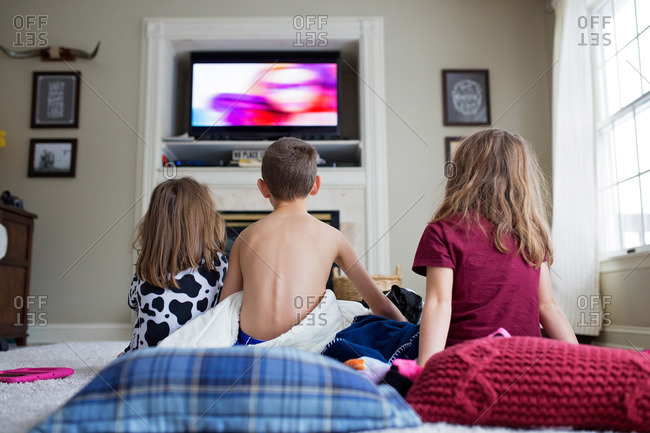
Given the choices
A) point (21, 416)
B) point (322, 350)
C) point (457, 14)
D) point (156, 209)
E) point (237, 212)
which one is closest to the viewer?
point (21, 416)

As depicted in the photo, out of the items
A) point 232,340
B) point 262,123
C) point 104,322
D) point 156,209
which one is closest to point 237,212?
point 262,123

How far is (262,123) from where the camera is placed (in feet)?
12.6

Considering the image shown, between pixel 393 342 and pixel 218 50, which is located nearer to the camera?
pixel 393 342

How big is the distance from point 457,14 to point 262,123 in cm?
154

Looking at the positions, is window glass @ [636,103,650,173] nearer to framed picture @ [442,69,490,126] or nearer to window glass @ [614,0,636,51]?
window glass @ [614,0,636,51]

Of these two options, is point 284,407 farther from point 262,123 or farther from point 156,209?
point 262,123

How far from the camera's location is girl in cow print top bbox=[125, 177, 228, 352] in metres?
1.55

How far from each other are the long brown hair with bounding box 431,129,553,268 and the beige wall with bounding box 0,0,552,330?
7.81 feet

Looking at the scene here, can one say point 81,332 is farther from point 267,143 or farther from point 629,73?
point 629,73

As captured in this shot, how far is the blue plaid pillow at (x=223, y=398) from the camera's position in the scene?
0.74 meters

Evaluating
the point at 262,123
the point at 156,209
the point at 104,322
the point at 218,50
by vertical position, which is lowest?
the point at 104,322

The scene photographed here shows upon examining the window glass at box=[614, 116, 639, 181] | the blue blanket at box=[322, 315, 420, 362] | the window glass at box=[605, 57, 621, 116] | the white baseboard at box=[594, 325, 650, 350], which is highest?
the window glass at box=[605, 57, 621, 116]

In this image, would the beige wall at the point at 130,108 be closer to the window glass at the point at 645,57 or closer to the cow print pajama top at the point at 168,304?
the window glass at the point at 645,57

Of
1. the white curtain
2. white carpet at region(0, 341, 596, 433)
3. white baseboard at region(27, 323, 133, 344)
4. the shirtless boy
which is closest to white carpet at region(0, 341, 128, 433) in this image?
white carpet at region(0, 341, 596, 433)
